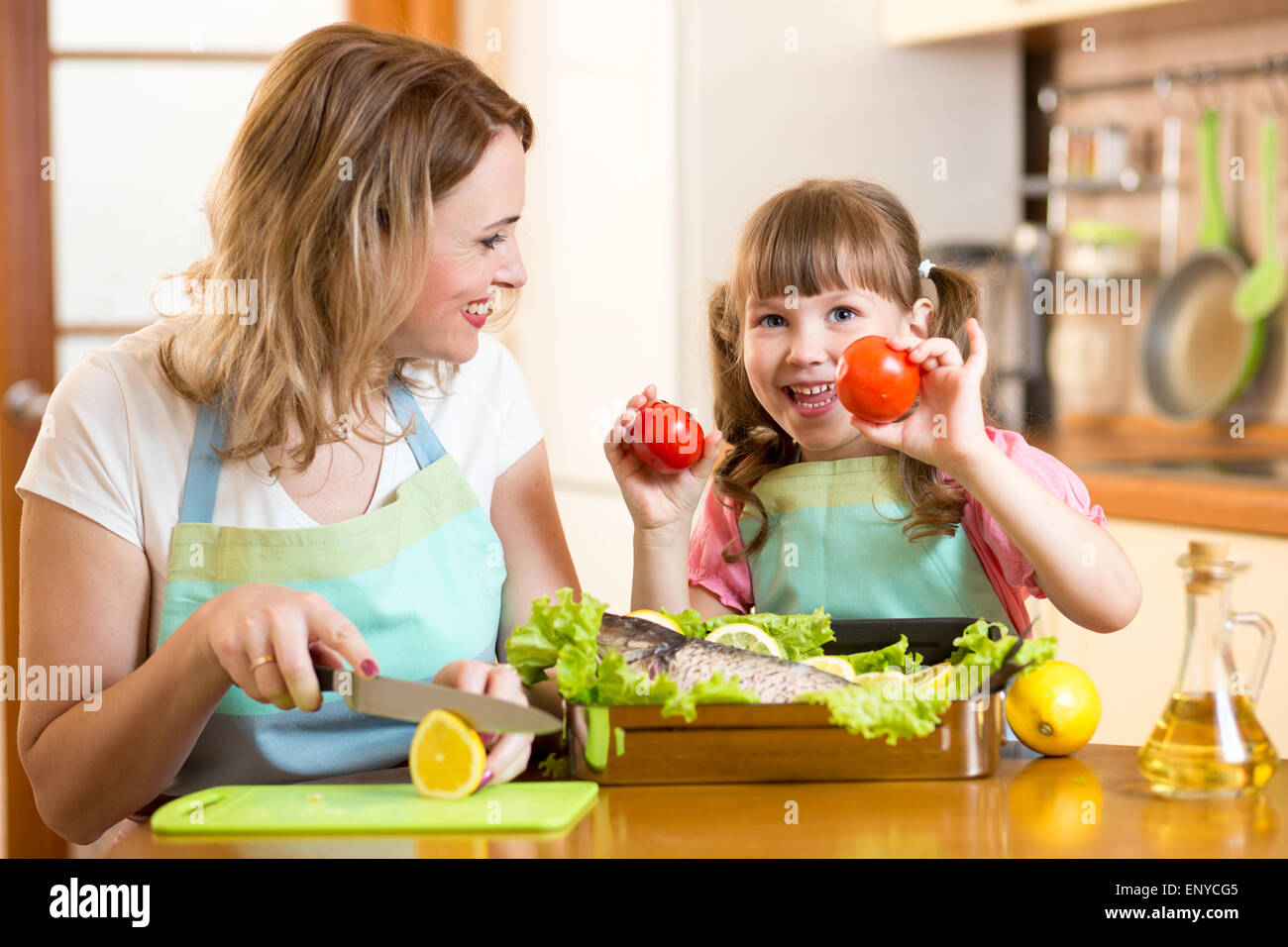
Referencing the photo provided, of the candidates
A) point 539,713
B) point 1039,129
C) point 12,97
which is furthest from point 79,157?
point 539,713

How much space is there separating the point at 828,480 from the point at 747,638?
1.35 ft

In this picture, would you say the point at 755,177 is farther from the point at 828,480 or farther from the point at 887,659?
the point at 887,659

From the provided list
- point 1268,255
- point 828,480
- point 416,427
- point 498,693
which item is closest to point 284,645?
point 498,693

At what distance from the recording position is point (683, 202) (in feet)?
9.34

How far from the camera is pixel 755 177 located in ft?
9.29

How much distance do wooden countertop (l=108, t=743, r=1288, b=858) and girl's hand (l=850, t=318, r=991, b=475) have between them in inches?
13.0

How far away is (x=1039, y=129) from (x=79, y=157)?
2.19 metres

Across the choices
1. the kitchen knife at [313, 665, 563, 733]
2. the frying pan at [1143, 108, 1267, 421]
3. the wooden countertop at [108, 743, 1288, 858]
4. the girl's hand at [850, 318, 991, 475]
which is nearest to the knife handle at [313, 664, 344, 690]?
the kitchen knife at [313, 665, 563, 733]

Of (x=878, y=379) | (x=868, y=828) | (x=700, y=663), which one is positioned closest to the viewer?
(x=868, y=828)

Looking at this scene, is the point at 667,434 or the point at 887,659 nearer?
the point at 887,659

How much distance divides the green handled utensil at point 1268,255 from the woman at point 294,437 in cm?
186

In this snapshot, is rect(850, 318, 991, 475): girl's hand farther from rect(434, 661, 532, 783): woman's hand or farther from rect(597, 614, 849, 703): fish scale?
rect(434, 661, 532, 783): woman's hand

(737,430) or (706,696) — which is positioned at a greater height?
(737,430)
